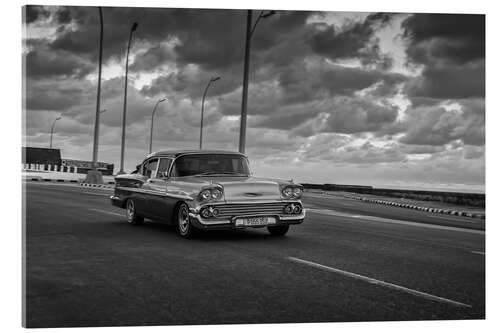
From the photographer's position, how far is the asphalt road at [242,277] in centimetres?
528

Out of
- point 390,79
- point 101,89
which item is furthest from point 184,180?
point 390,79

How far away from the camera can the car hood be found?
9.45 metres

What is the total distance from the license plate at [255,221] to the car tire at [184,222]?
2.88 feet

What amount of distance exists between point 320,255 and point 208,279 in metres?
2.40

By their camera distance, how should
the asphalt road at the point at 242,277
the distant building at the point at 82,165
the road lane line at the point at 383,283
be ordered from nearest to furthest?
the asphalt road at the point at 242,277
the road lane line at the point at 383,283
the distant building at the point at 82,165

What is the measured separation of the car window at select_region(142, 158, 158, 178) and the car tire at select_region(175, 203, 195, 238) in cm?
128

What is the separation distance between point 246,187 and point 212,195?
56 centimetres

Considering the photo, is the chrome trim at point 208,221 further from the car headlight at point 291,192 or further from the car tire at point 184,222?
the car headlight at point 291,192

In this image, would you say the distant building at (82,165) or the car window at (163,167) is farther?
the distant building at (82,165)

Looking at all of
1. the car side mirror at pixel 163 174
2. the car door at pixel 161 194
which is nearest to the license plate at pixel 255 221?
the car door at pixel 161 194

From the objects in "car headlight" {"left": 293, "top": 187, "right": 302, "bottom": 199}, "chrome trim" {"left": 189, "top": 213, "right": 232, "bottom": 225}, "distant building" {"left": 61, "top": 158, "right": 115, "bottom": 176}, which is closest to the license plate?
"chrome trim" {"left": 189, "top": 213, "right": 232, "bottom": 225}

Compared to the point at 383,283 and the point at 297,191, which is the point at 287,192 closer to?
the point at 297,191

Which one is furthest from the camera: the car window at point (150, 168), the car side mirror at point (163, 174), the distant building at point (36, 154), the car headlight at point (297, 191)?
the car window at point (150, 168)
